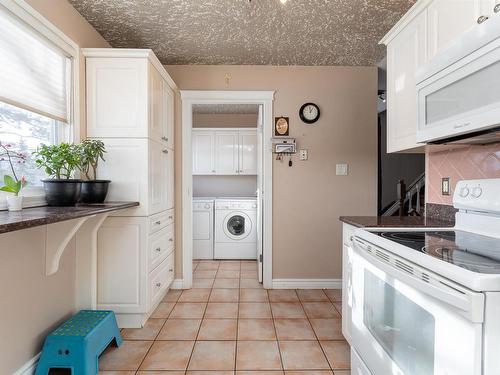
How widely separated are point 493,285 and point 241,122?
452 cm

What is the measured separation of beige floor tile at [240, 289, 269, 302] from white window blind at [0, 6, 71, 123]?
7.03 ft

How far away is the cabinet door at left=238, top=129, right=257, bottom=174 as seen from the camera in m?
4.62

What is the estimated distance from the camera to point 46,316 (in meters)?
1.80

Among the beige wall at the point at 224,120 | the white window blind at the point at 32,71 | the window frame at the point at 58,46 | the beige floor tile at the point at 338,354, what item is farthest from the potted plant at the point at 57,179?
the beige wall at the point at 224,120

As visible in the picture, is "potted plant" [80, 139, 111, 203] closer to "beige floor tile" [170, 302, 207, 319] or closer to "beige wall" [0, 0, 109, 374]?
"beige wall" [0, 0, 109, 374]

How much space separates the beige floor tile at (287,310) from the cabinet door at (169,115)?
1.82m

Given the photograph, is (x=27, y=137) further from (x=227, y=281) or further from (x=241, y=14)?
(x=227, y=281)

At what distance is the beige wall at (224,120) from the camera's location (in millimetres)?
4965

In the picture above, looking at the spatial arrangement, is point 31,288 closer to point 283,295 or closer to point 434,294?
point 434,294

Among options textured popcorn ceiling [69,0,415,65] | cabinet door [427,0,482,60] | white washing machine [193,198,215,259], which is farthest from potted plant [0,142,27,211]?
white washing machine [193,198,215,259]

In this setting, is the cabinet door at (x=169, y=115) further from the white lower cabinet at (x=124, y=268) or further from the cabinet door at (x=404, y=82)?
the cabinet door at (x=404, y=82)

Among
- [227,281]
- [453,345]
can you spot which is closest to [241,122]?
[227,281]

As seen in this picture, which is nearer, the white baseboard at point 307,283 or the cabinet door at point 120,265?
the cabinet door at point 120,265

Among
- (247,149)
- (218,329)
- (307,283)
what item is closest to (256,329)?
(218,329)
